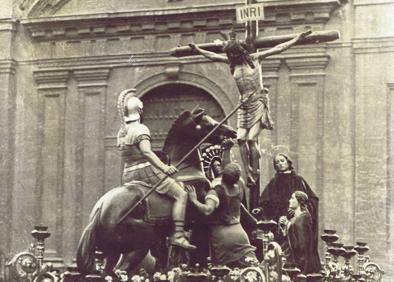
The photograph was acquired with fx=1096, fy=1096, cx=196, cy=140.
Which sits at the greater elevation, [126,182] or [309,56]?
[309,56]

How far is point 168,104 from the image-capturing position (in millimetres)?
26375

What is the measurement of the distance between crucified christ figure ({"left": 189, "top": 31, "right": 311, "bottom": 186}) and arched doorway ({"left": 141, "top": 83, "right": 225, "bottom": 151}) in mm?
12606

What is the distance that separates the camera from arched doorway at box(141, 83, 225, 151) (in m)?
26.1

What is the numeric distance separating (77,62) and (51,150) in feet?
7.49

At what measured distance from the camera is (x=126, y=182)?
40.7 feet

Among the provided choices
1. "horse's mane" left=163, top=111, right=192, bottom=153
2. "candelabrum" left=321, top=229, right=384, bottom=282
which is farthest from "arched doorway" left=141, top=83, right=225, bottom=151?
"horse's mane" left=163, top=111, right=192, bottom=153

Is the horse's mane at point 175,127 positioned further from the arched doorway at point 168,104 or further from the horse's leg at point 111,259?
the arched doorway at point 168,104

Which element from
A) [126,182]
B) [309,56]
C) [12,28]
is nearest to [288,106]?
[309,56]

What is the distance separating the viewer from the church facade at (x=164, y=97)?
2423 centimetres

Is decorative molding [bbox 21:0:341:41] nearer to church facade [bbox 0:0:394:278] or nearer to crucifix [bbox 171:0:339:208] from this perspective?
church facade [bbox 0:0:394:278]

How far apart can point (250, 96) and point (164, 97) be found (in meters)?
13.4

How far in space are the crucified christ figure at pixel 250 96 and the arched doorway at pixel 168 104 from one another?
12606mm

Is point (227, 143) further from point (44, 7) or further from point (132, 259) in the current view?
point (44, 7)

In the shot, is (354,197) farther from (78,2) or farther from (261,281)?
(261,281)
